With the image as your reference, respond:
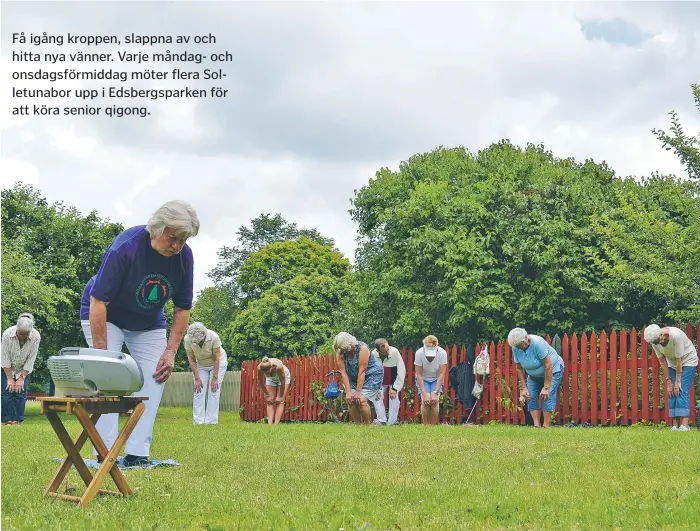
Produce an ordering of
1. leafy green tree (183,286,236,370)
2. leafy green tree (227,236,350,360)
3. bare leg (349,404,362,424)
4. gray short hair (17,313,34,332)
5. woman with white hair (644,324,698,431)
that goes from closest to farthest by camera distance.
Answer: woman with white hair (644,324,698,431), bare leg (349,404,362,424), gray short hair (17,313,34,332), leafy green tree (227,236,350,360), leafy green tree (183,286,236,370)

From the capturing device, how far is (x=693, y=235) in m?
16.2

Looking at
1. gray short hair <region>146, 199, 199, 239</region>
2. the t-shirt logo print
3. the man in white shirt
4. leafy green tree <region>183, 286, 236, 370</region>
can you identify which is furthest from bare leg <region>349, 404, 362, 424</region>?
leafy green tree <region>183, 286, 236, 370</region>

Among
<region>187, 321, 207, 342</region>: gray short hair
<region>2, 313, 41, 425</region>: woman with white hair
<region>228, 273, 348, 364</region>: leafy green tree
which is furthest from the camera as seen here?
<region>228, 273, 348, 364</region>: leafy green tree

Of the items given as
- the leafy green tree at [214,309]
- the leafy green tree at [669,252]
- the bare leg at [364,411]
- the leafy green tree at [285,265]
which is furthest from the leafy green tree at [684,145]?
the leafy green tree at [214,309]

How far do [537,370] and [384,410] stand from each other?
3.33 m

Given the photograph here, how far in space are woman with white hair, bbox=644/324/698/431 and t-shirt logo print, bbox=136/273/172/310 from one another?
27.7 ft

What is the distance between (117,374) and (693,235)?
13850mm

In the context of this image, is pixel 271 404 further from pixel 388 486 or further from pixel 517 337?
pixel 388 486

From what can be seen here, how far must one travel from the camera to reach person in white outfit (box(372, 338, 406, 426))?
15.5m

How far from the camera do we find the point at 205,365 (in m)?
14.7

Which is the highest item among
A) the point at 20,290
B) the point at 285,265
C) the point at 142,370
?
the point at 285,265

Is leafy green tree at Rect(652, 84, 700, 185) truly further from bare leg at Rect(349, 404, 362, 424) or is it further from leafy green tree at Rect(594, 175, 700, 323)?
bare leg at Rect(349, 404, 362, 424)

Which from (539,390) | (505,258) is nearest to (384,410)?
(539,390)

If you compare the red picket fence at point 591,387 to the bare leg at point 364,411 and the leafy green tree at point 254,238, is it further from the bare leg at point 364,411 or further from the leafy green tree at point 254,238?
the leafy green tree at point 254,238
